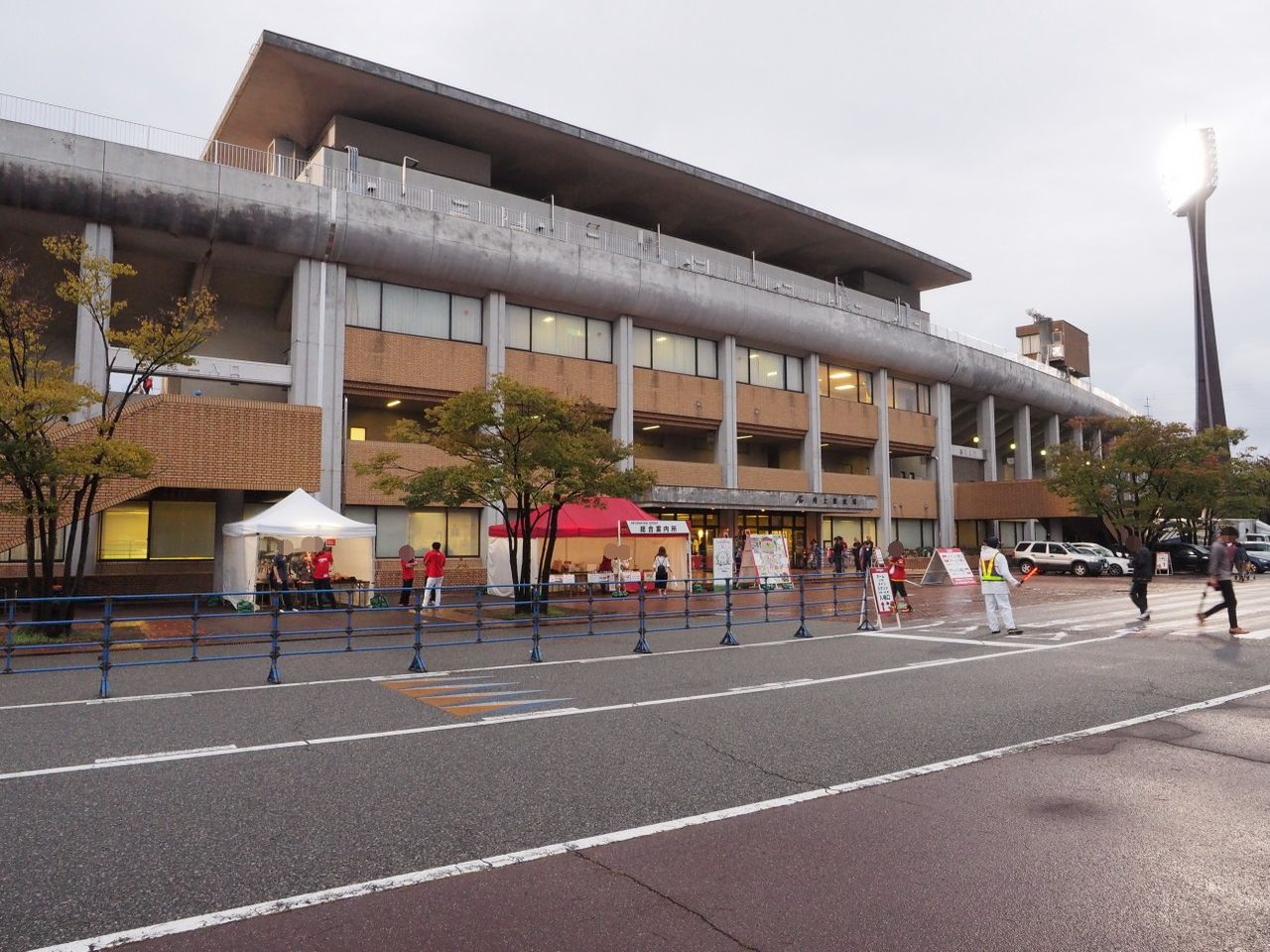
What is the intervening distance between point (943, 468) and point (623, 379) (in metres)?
24.0

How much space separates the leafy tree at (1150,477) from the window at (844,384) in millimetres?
10529

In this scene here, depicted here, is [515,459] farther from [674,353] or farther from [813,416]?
[813,416]

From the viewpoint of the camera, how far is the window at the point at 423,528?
2966cm

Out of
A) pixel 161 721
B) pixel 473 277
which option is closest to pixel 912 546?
pixel 473 277

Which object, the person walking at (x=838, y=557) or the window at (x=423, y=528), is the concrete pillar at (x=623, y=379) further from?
the person walking at (x=838, y=557)

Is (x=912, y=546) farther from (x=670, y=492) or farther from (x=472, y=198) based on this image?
(x=472, y=198)

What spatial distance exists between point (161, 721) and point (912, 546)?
45272 millimetres

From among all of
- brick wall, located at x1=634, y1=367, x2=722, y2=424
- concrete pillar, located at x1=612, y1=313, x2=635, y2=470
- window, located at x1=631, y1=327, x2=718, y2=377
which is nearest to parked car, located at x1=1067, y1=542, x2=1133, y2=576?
brick wall, located at x1=634, y1=367, x2=722, y2=424

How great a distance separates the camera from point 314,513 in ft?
71.5

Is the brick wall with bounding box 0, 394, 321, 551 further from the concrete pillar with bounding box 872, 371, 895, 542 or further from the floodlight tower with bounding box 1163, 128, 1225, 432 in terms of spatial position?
the floodlight tower with bounding box 1163, 128, 1225, 432

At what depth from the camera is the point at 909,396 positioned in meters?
48.9

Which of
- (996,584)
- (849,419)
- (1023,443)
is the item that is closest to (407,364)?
(996,584)

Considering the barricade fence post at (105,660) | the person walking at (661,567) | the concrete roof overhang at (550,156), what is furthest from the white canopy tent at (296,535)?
the concrete roof overhang at (550,156)

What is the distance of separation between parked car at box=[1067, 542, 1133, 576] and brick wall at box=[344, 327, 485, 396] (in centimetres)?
2996
